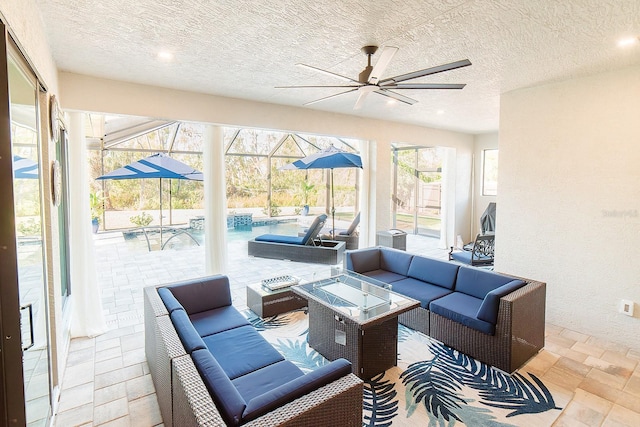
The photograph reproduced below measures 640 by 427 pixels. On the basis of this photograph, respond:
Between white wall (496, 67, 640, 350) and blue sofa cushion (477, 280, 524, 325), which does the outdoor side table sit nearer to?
blue sofa cushion (477, 280, 524, 325)

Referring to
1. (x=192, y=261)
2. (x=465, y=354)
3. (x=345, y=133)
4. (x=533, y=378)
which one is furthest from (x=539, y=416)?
(x=192, y=261)

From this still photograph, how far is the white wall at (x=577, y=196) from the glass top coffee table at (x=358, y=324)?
2.16 meters

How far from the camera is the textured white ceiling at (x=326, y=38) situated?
2186mm

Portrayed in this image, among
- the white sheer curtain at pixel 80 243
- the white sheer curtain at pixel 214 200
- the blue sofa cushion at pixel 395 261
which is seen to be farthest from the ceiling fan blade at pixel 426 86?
the white sheer curtain at pixel 80 243

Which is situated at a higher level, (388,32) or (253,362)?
(388,32)

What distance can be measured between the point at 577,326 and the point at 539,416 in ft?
6.50

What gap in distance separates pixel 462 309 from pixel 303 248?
12.1 feet

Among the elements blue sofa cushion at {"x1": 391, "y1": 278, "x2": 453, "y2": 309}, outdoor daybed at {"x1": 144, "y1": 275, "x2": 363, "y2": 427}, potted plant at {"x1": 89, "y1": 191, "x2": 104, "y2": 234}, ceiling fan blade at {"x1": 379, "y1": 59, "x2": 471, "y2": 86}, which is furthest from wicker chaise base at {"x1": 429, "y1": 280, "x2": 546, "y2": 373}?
potted plant at {"x1": 89, "y1": 191, "x2": 104, "y2": 234}

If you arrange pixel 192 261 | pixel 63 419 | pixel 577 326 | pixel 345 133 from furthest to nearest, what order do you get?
pixel 192 261 < pixel 345 133 < pixel 577 326 < pixel 63 419

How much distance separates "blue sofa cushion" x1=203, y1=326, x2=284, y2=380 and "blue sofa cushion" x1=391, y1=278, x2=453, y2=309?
177cm

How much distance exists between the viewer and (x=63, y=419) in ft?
7.46

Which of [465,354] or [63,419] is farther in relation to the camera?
[465,354]

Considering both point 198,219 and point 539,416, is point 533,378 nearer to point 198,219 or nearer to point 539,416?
point 539,416

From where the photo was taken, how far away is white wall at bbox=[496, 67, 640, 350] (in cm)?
329
